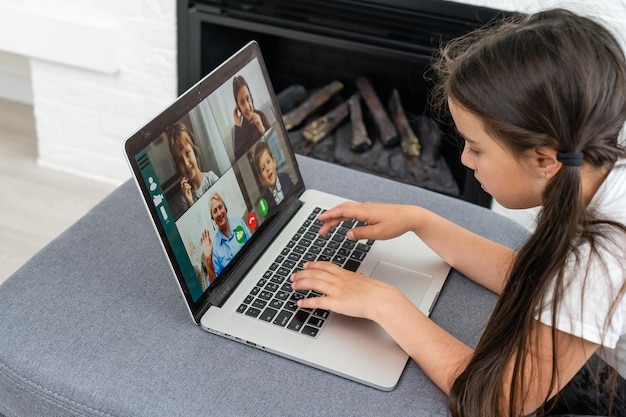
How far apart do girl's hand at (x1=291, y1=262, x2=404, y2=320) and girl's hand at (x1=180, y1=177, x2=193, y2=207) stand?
0.59 ft

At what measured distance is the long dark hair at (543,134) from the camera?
33.4 inches

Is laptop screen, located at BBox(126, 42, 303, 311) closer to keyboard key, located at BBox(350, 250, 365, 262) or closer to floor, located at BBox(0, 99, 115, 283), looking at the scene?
keyboard key, located at BBox(350, 250, 365, 262)

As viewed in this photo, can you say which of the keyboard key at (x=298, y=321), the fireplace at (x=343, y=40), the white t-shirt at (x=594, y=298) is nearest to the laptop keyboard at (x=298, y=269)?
the keyboard key at (x=298, y=321)

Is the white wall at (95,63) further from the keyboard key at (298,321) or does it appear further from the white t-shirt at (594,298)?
the white t-shirt at (594,298)

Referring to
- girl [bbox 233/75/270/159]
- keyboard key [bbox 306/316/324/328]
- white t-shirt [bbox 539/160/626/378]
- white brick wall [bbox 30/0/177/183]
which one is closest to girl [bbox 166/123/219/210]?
girl [bbox 233/75/270/159]

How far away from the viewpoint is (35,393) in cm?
91

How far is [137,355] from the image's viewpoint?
36.3 inches

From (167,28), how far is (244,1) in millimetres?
254

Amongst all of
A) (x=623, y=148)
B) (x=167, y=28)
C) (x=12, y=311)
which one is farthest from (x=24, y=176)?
(x=623, y=148)

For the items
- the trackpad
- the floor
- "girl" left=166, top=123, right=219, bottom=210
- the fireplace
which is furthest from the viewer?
the floor

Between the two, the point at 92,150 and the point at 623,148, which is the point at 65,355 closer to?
the point at 623,148

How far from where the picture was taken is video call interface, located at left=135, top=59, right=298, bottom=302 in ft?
3.09

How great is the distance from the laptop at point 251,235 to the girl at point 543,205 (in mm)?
59

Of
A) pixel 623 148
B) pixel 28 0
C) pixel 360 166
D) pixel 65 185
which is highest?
pixel 623 148
